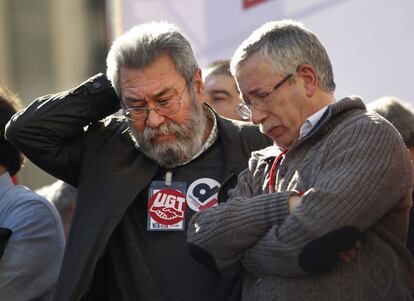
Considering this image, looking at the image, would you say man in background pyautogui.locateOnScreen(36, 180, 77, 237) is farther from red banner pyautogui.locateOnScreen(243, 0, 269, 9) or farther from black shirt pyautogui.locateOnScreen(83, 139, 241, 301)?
black shirt pyautogui.locateOnScreen(83, 139, 241, 301)

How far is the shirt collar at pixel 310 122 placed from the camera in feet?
10.3

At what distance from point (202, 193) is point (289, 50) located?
803 mm

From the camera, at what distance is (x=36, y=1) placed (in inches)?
481

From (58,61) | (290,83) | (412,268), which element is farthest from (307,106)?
(58,61)

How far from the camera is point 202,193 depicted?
381cm

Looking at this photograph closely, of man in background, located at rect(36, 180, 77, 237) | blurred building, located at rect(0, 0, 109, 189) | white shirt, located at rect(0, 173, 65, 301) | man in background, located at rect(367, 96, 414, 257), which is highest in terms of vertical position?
man in background, located at rect(367, 96, 414, 257)

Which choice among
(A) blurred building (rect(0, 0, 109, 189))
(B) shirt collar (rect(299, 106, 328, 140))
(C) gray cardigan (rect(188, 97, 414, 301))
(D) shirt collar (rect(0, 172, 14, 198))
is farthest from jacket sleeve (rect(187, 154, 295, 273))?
(A) blurred building (rect(0, 0, 109, 189))

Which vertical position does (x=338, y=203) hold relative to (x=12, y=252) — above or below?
above

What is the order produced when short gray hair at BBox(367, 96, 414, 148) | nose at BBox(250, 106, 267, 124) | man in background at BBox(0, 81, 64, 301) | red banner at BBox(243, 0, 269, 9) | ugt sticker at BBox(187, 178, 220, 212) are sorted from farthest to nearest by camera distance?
red banner at BBox(243, 0, 269, 9) < short gray hair at BBox(367, 96, 414, 148) < man in background at BBox(0, 81, 64, 301) < ugt sticker at BBox(187, 178, 220, 212) < nose at BBox(250, 106, 267, 124)

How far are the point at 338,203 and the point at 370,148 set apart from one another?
0.19 metres

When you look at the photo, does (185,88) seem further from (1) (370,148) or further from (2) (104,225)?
(1) (370,148)

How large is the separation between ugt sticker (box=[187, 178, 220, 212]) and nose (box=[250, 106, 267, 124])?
1.90 feet

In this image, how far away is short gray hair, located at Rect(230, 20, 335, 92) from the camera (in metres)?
3.21

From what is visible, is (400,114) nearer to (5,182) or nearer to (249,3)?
(249,3)
